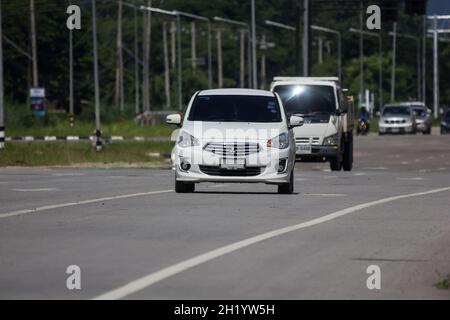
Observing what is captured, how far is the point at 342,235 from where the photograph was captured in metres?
18.7

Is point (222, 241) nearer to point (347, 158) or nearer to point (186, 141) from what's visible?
point (186, 141)

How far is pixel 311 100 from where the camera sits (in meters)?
43.5

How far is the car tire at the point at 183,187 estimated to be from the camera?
89.4 feet

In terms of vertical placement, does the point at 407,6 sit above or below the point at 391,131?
above

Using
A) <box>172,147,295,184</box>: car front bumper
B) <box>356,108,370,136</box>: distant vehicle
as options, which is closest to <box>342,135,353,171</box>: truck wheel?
<box>172,147,295,184</box>: car front bumper

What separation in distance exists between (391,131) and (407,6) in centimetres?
3223

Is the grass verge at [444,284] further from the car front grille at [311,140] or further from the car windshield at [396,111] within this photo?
the car windshield at [396,111]

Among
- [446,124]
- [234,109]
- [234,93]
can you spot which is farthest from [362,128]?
[234,109]

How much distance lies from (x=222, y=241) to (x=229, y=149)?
30.5 feet

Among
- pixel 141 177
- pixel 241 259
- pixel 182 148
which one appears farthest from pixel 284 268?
pixel 141 177

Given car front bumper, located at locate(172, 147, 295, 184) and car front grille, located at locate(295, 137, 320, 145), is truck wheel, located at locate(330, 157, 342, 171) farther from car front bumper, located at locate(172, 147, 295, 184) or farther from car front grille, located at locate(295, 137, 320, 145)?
car front bumper, located at locate(172, 147, 295, 184)

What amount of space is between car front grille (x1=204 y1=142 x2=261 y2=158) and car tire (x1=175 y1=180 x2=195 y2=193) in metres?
0.83
